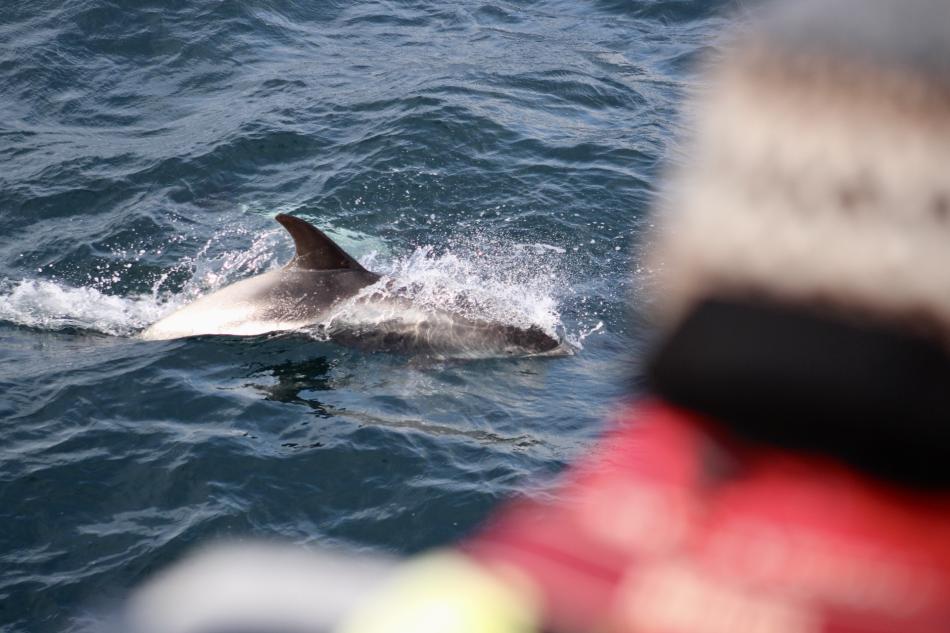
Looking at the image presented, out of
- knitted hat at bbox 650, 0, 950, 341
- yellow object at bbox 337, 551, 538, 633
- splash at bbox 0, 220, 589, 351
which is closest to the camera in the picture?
knitted hat at bbox 650, 0, 950, 341

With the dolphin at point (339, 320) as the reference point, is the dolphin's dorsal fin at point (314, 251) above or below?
above

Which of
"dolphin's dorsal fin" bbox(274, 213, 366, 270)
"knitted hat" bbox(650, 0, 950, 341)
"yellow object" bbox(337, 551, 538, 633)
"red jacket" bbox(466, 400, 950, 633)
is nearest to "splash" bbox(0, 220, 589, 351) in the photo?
"dolphin's dorsal fin" bbox(274, 213, 366, 270)

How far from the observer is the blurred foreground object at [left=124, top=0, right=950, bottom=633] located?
33.5 inches

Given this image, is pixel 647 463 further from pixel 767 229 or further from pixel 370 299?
pixel 370 299

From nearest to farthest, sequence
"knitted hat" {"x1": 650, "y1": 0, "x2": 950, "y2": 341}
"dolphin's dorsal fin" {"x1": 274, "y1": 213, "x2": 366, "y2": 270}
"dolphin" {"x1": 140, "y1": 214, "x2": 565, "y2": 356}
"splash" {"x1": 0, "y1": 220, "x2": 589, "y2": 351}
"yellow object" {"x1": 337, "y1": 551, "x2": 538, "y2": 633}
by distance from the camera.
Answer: "knitted hat" {"x1": 650, "y1": 0, "x2": 950, "y2": 341} < "yellow object" {"x1": 337, "y1": 551, "x2": 538, "y2": 633} < "dolphin's dorsal fin" {"x1": 274, "y1": 213, "x2": 366, "y2": 270} < "dolphin" {"x1": 140, "y1": 214, "x2": 565, "y2": 356} < "splash" {"x1": 0, "y1": 220, "x2": 589, "y2": 351}

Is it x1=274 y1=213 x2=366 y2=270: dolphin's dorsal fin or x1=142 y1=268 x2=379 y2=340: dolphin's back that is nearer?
x1=274 y1=213 x2=366 y2=270: dolphin's dorsal fin

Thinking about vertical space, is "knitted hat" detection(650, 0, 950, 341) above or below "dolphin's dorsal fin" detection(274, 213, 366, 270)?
above

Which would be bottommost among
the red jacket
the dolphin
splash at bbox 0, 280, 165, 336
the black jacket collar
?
splash at bbox 0, 280, 165, 336

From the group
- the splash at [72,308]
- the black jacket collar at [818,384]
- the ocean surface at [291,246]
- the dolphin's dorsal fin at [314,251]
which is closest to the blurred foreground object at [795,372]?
the black jacket collar at [818,384]

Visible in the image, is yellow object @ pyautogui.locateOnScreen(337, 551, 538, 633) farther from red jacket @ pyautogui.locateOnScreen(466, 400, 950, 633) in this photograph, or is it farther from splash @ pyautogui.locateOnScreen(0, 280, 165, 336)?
splash @ pyautogui.locateOnScreen(0, 280, 165, 336)

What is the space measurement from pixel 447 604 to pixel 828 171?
1.70 feet

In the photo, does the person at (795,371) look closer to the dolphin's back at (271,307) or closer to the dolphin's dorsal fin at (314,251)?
the dolphin's dorsal fin at (314,251)

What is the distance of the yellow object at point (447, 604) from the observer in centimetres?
100

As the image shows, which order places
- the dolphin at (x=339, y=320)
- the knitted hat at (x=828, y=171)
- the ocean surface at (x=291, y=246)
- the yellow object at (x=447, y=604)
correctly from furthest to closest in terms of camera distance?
the dolphin at (x=339, y=320), the ocean surface at (x=291, y=246), the yellow object at (x=447, y=604), the knitted hat at (x=828, y=171)
